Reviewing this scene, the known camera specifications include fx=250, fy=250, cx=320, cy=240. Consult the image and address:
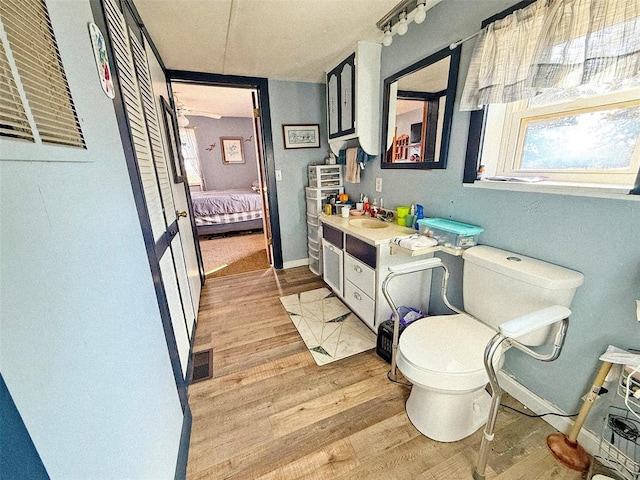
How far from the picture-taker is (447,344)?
1.20m

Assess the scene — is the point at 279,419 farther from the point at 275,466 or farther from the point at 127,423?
the point at 127,423

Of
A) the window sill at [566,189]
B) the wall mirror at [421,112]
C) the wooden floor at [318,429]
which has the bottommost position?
the wooden floor at [318,429]

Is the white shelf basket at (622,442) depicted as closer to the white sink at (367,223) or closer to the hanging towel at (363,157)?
the white sink at (367,223)

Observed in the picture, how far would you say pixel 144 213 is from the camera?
1.06 m

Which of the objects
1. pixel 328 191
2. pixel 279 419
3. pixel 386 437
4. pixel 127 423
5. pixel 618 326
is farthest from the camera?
pixel 328 191

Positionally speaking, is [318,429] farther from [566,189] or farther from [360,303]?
[566,189]

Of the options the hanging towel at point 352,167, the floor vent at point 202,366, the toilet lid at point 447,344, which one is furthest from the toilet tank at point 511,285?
the floor vent at point 202,366

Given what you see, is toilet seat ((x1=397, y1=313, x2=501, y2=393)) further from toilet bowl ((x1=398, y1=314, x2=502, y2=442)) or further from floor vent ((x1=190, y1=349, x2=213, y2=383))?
floor vent ((x1=190, y1=349, x2=213, y2=383))

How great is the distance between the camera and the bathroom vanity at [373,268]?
1.72 meters

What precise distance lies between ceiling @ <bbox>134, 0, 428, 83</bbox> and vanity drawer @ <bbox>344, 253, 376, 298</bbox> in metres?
1.67

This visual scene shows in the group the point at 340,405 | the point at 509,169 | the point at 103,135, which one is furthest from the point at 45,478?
the point at 509,169

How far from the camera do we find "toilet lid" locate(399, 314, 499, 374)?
3.56ft

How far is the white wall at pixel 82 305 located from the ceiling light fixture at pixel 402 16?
1.58 meters

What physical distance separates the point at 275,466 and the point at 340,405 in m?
0.43
